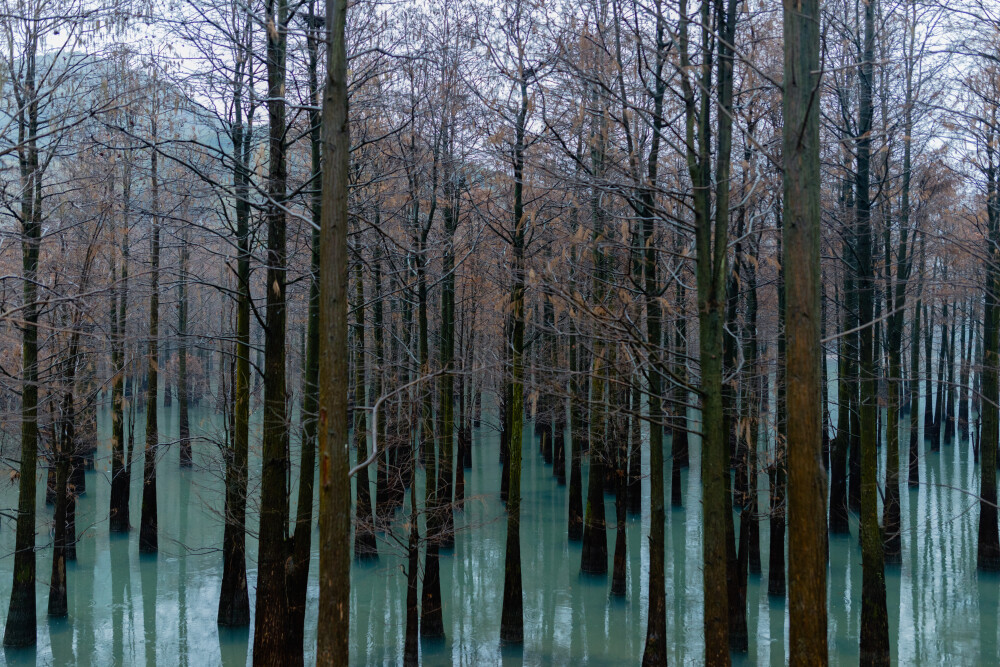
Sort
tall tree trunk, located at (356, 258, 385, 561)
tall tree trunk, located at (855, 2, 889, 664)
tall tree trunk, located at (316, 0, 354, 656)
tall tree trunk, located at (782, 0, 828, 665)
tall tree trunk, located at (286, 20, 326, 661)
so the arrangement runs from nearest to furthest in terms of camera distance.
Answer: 1. tall tree trunk, located at (782, 0, 828, 665)
2. tall tree trunk, located at (316, 0, 354, 656)
3. tall tree trunk, located at (286, 20, 326, 661)
4. tall tree trunk, located at (855, 2, 889, 664)
5. tall tree trunk, located at (356, 258, 385, 561)

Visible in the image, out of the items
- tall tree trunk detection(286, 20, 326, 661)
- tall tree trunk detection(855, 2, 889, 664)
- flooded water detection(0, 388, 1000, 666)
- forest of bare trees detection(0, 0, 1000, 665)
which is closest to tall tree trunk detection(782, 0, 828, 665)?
forest of bare trees detection(0, 0, 1000, 665)

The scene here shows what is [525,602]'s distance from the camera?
48.7ft

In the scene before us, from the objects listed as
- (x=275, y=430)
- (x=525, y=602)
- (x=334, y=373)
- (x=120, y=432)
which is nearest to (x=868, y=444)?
(x=525, y=602)

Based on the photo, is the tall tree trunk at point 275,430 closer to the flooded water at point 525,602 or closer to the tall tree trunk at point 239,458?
the tall tree trunk at point 239,458

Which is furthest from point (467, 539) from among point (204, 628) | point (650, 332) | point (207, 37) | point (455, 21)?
point (207, 37)

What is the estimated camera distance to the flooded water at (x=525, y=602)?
40.2 feet

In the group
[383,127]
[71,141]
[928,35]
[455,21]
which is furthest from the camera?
[455,21]

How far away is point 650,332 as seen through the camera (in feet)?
33.5

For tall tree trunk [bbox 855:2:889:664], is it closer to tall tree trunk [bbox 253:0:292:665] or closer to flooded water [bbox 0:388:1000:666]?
flooded water [bbox 0:388:1000:666]

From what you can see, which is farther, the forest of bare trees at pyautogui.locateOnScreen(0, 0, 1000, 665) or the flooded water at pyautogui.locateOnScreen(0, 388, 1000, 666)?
the flooded water at pyautogui.locateOnScreen(0, 388, 1000, 666)

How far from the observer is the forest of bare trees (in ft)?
21.0

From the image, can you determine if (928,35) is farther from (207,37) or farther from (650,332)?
(207,37)

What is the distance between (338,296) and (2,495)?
2453cm

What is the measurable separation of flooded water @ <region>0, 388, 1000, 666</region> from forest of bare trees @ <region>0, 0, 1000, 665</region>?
99 mm
